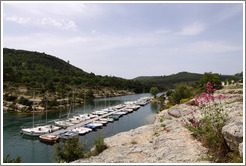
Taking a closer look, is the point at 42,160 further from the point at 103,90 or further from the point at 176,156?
the point at 103,90

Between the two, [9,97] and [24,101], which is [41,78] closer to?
[9,97]

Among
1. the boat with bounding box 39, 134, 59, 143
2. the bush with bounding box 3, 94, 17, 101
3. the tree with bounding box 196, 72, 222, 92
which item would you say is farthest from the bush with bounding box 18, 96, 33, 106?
the tree with bounding box 196, 72, 222, 92

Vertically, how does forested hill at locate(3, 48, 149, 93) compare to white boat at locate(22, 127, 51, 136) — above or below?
above

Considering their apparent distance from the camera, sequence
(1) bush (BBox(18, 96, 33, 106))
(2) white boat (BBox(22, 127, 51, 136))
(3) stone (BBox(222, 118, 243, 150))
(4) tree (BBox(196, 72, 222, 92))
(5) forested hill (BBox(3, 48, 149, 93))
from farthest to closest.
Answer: (5) forested hill (BBox(3, 48, 149, 93)) → (1) bush (BBox(18, 96, 33, 106)) → (2) white boat (BBox(22, 127, 51, 136)) → (4) tree (BBox(196, 72, 222, 92)) → (3) stone (BBox(222, 118, 243, 150))

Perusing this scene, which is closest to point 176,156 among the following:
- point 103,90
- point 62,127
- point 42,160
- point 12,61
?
point 42,160

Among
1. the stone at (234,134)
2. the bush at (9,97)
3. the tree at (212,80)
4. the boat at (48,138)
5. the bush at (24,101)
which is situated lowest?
the boat at (48,138)

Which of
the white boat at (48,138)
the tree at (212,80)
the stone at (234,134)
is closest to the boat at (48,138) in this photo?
the white boat at (48,138)

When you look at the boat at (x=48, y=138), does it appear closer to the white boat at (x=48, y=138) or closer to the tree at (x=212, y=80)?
the white boat at (x=48, y=138)

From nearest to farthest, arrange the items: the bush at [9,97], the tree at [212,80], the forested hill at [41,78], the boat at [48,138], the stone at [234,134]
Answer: the stone at [234,134], the boat at [48,138], the tree at [212,80], the bush at [9,97], the forested hill at [41,78]

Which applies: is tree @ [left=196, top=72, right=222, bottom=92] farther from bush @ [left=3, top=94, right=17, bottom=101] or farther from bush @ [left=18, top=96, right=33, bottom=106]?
bush @ [left=3, top=94, right=17, bottom=101]

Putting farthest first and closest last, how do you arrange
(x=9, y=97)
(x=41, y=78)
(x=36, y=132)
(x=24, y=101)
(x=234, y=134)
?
(x=41, y=78), (x=9, y=97), (x=24, y=101), (x=36, y=132), (x=234, y=134)

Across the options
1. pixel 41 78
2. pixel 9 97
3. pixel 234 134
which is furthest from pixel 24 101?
pixel 234 134

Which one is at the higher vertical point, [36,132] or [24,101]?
[24,101]

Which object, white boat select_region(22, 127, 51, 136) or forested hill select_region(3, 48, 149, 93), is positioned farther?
forested hill select_region(3, 48, 149, 93)
